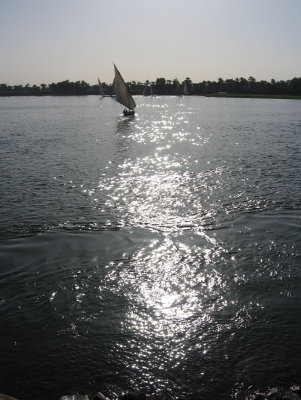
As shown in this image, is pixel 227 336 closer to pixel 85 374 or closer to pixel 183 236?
pixel 85 374

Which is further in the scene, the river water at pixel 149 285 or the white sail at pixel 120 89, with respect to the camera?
the white sail at pixel 120 89

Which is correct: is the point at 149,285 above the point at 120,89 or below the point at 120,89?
below

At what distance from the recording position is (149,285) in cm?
1314

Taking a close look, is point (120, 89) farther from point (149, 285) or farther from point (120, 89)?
point (149, 285)

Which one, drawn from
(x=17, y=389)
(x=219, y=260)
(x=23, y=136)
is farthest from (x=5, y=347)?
(x=23, y=136)

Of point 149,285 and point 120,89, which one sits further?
point 120,89

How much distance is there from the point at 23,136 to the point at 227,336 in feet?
164

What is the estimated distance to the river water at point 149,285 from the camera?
30.5ft

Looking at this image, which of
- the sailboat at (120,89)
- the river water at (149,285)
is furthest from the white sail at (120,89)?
the river water at (149,285)

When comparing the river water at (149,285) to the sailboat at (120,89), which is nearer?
the river water at (149,285)

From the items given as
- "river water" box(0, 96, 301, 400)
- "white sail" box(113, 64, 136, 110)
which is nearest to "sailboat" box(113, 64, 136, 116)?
"white sail" box(113, 64, 136, 110)

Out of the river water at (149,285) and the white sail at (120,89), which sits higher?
the white sail at (120,89)

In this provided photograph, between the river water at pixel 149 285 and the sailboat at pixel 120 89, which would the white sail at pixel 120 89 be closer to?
the sailboat at pixel 120 89

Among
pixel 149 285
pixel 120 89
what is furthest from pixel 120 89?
pixel 149 285
